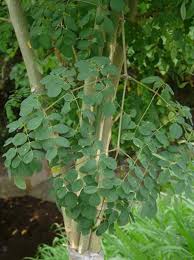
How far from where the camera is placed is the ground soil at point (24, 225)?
4.16 m

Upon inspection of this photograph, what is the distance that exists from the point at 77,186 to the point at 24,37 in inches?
16.4

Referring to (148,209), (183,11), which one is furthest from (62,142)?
(183,11)

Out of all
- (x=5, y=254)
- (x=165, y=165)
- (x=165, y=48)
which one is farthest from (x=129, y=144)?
(x=5, y=254)

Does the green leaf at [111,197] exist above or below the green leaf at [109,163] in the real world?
below

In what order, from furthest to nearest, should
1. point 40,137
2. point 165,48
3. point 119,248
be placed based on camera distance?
1. point 119,248
2. point 165,48
3. point 40,137

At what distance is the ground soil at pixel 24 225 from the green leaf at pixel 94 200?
9.94 feet

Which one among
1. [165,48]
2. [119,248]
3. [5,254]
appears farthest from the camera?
[5,254]

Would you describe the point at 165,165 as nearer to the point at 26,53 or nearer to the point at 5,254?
the point at 26,53

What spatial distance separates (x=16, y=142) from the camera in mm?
1110

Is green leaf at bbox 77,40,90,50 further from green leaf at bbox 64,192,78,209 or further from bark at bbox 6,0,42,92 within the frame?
green leaf at bbox 64,192,78,209

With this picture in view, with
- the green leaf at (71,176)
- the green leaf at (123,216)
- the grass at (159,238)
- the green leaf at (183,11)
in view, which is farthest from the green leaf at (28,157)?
the grass at (159,238)

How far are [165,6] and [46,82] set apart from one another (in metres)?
A: 0.40

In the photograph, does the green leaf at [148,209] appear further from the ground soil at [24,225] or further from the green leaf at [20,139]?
the ground soil at [24,225]

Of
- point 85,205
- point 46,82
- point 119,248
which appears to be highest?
point 46,82
